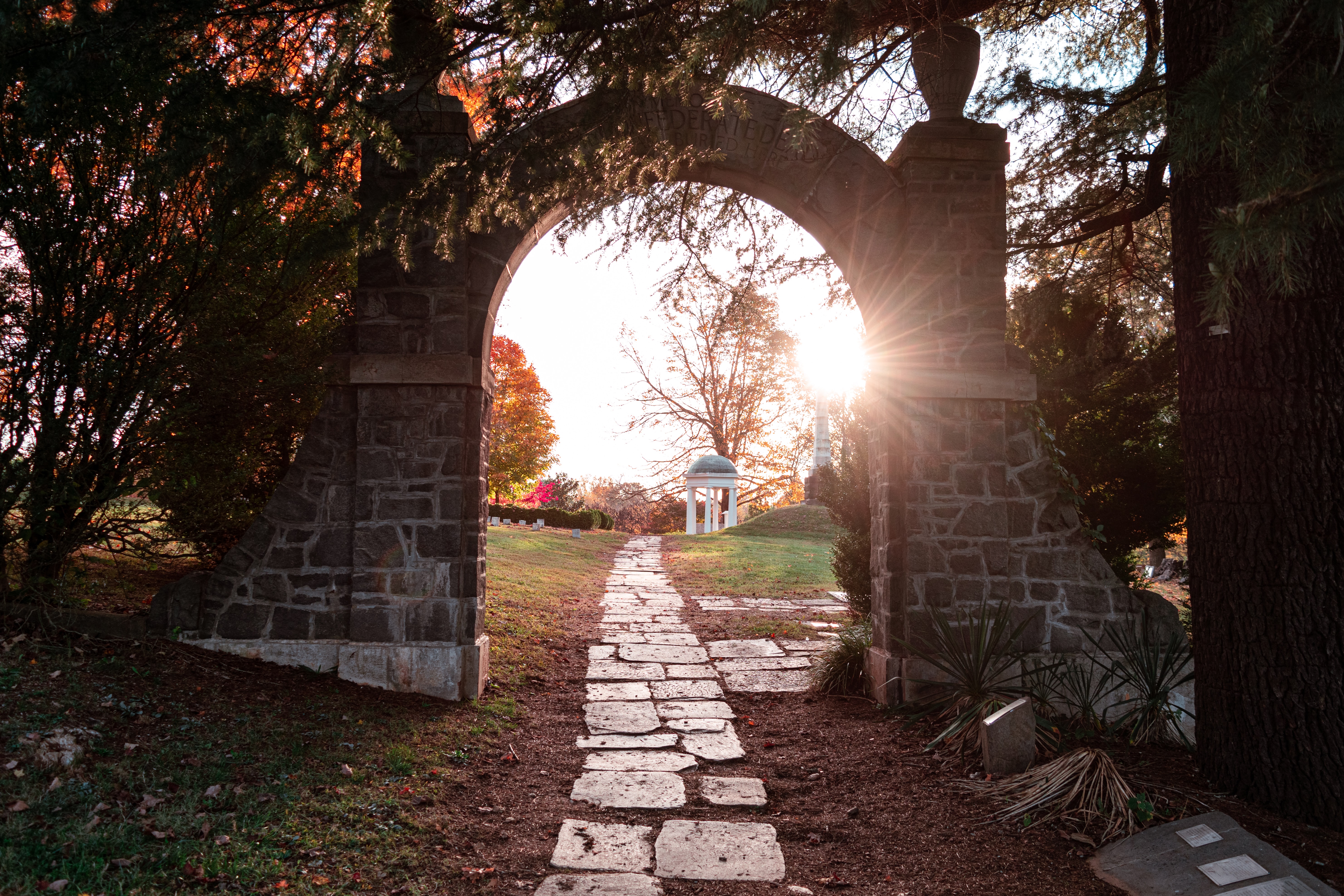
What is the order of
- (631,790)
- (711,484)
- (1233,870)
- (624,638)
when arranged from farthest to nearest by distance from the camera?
(711,484), (624,638), (631,790), (1233,870)

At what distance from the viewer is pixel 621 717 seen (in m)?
5.78

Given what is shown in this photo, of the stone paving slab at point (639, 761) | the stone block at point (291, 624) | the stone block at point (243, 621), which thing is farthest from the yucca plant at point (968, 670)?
the stone block at point (243, 621)

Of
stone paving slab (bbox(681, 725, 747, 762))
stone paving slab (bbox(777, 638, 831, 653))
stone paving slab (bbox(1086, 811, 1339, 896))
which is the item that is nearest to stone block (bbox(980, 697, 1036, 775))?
stone paving slab (bbox(1086, 811, 1339, 896))

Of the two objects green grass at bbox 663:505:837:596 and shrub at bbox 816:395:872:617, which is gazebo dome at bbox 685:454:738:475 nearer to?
green grass at bbox 663:505:837:596

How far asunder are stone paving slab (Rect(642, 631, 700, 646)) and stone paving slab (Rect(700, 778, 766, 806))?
11.7 ft

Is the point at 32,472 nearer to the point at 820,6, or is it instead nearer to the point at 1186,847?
the point at 820,6

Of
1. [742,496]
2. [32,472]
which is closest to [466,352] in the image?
[32,472]

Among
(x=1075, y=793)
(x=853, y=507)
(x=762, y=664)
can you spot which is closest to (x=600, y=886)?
(x=1075, y=793)

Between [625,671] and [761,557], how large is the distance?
33.0 ft

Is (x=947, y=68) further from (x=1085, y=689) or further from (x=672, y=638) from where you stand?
(x=672, y=638)

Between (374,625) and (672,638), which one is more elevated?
(374,625)

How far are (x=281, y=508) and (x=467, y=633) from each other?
1550 millimetres

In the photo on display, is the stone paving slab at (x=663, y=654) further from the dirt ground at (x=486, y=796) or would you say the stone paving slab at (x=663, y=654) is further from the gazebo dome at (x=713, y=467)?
the gazebo dome at (x=713, y=467)

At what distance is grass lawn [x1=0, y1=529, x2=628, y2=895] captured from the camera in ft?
10.2
